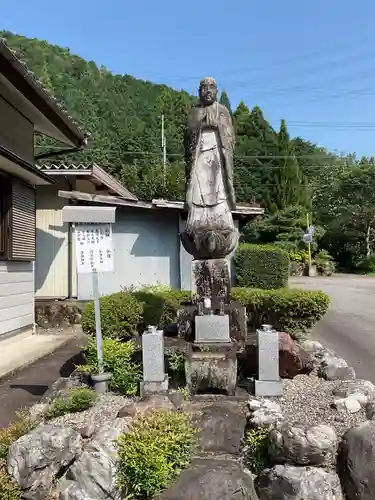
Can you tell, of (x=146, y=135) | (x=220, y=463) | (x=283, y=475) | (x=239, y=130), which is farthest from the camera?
(x=239, y=130)

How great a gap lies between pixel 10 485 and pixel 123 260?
9474 millimetres

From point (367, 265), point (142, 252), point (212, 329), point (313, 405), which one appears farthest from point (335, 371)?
point (367, 265)

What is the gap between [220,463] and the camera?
3928mm

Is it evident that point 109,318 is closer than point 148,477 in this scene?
No

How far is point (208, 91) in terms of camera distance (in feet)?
19.8

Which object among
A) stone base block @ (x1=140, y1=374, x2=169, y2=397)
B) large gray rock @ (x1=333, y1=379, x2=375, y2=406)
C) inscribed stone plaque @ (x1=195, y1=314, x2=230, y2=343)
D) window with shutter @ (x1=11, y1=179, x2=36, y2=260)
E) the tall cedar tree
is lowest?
large gray rock @ (x1=333, y1=379, x2=375, y2=406)

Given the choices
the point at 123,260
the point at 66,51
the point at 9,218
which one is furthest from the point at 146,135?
the point at 9,218

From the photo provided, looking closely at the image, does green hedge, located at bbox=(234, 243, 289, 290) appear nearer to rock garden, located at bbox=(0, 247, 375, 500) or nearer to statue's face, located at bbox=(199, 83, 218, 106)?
rock garden, located at bbox=(0, 247, 375, 500)

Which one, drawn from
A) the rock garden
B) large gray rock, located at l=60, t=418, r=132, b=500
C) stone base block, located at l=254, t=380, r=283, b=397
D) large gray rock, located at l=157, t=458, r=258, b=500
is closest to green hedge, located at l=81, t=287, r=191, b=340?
the rock garden

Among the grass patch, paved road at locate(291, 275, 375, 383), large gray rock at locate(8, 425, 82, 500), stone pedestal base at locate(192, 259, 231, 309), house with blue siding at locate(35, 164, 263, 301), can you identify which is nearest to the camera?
large gray rock at locate(8, 425, 82, 500)

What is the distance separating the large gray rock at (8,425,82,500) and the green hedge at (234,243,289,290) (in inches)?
483

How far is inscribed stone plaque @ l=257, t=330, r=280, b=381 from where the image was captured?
5164 mm

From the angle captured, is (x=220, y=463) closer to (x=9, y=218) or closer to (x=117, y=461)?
(x=117, y=461)

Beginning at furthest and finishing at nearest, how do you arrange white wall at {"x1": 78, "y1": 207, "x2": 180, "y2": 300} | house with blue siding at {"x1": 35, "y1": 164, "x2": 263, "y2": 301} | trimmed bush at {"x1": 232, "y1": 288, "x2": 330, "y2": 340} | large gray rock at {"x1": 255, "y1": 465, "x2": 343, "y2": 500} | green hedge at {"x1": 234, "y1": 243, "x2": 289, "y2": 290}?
green hedge at {"x1": 234, "y1": 243, "x2": 289, "y2": 290} → white wall at {"x1": 78, "y1": 207, "x2": 180, "y2": 300} → house with blue siding at {"x1": 35, "y1": 164, "x2": 263, "y2": 301} → trimmed bush at {"x1": 232, "y1": 288, "x2": 330, "y2": 340} → large gray rock at {"x1": 255, "y1": 465, "x2": 343, "y2": 500}
